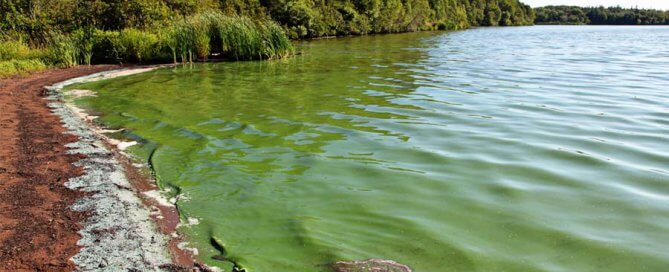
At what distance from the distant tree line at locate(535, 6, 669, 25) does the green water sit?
100570 millimetres

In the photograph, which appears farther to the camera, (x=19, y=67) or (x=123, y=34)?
(x=123, y=34)

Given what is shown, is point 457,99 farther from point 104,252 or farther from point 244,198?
point 104,252

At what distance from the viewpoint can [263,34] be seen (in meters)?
20.6

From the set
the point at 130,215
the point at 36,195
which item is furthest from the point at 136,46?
the point at 130,215

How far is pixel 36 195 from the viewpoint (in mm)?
5062

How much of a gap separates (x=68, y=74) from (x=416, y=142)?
43.9 ft

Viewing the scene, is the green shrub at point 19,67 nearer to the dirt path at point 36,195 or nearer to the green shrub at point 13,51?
the green shrub at point 13,51

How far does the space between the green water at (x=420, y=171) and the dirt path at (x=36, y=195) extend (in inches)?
40.1

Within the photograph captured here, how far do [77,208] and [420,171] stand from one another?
369 centimetres

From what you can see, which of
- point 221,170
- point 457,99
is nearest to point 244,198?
point 221,170

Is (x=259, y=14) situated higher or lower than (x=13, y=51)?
higher

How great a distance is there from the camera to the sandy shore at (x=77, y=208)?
3814 mm

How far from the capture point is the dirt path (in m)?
3.85

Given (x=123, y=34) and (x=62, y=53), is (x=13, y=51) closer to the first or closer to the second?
(x=62, y=53)
